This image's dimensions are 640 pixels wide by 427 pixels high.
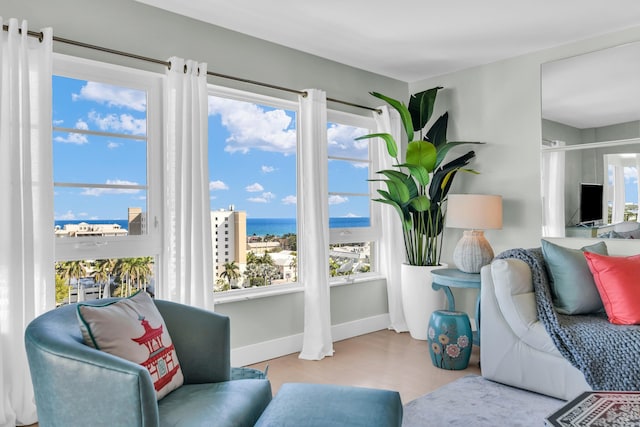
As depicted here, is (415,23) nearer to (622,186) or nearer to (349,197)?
(349,197)

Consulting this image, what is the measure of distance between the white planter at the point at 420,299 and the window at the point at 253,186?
1033 millimetres

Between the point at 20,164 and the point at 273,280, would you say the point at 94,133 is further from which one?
the point at 273,280

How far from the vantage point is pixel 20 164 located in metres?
2.45

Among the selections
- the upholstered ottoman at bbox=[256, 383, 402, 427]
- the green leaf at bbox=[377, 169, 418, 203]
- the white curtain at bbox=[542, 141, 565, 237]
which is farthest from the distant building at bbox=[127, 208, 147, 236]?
the white curtain at bbox=[542, 141, 565, 237]

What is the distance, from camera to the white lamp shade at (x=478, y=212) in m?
3.68

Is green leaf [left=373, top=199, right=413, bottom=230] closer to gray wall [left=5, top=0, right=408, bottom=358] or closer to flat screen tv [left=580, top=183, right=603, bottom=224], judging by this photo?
gray wall [left=5, top=0, right=408, bottom=358]

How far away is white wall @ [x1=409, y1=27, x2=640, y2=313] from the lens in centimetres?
393

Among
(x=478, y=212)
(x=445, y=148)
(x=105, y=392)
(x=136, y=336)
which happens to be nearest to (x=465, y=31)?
(x=445, y=148)

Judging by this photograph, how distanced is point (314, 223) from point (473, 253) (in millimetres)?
1266

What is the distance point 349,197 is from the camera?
4336 mm

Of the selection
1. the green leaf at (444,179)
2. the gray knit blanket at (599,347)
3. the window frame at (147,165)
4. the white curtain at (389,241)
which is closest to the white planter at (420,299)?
the white curtain at (389,241)

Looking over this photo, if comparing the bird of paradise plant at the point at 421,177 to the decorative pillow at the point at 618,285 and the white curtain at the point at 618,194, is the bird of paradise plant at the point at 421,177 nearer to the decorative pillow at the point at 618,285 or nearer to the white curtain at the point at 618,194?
the white curtain at the point at 618,194

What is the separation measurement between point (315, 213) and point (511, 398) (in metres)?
1.87

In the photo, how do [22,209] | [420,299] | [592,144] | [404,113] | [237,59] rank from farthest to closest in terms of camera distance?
[404,113] < [420,299] < [592,144] < [237,59] < [22,209]
